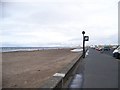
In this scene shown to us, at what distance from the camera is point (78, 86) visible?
34.5ft

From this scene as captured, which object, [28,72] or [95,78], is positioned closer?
[95,78]

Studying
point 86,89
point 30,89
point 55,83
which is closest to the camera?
point 55,83

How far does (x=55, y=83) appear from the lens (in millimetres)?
8680

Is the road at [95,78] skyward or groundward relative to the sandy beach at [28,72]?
skyward

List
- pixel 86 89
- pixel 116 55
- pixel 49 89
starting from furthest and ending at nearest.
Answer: pixel 116 55, pixel 86 89, pixel 49 89

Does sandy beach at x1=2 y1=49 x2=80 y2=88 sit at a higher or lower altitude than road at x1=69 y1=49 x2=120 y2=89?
lower

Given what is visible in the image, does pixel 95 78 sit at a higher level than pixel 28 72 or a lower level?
higher

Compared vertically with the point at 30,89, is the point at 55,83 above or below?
above

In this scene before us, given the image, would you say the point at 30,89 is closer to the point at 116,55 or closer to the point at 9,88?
the point at 9,88

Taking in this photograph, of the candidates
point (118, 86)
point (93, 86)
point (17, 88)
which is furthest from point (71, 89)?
point (17, 88)

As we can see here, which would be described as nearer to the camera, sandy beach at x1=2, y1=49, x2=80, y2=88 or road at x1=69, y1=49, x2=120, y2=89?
road at x1=69, y1=49, x2=120, y2=89

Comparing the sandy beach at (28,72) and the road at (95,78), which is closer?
the road at (95,78)

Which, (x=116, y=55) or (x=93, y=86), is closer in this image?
(x=93, y=86)

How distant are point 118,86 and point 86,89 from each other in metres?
1.45
